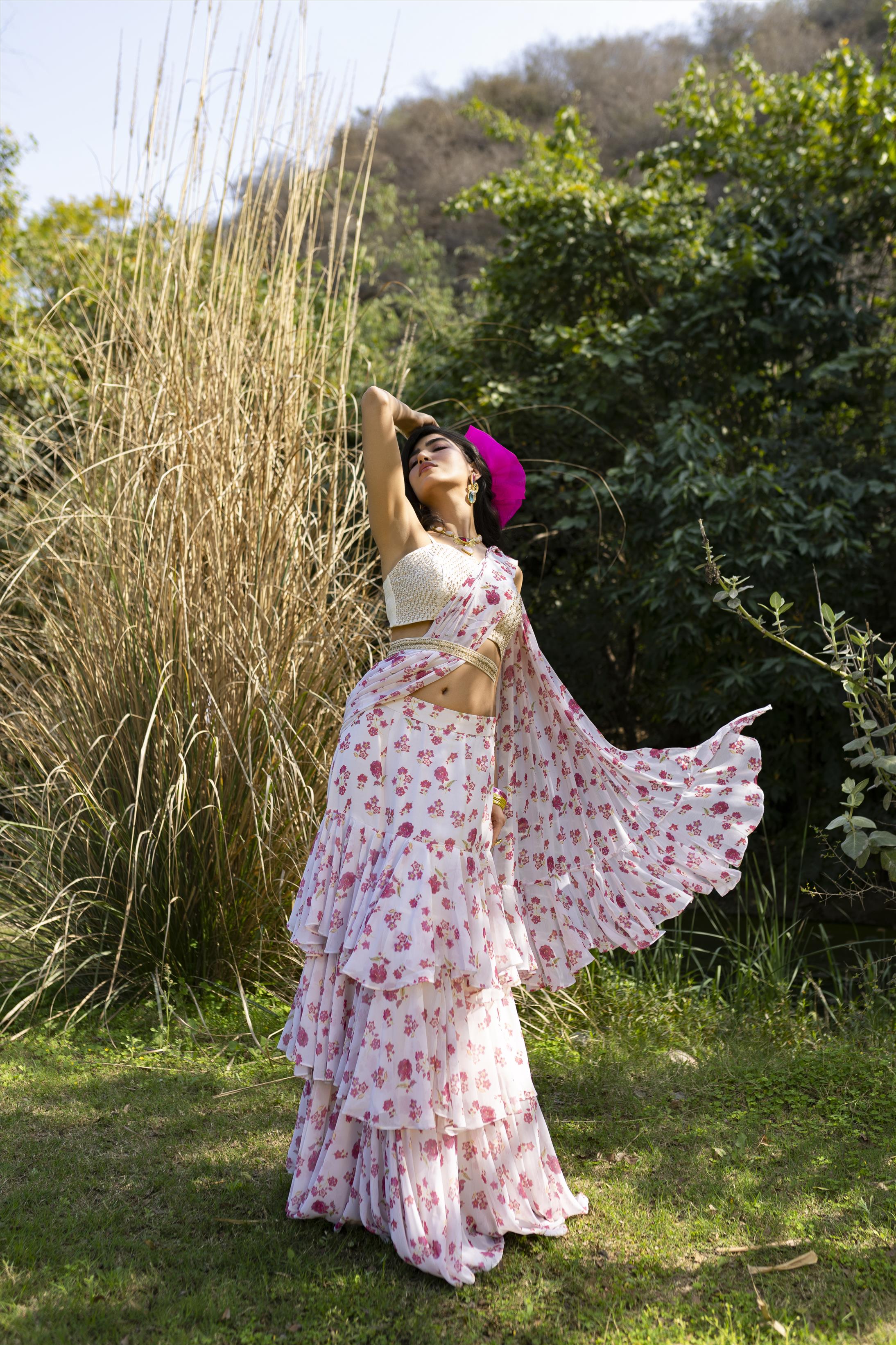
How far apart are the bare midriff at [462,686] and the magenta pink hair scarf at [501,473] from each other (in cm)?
47

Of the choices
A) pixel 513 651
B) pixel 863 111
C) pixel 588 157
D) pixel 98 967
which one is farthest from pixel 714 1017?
pixel 588 157

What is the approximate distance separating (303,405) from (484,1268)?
2505 mm

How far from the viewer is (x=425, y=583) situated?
2.16m

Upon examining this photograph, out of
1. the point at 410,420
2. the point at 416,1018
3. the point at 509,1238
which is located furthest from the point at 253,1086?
the point at 410,420

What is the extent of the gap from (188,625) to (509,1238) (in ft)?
6.35

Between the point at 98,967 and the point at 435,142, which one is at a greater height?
the point at 435,142

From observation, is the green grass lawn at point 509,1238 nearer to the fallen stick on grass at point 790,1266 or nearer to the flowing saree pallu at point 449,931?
the fallen stick on grass at point 790,1266

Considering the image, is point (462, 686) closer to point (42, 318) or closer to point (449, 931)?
point (449, 931)

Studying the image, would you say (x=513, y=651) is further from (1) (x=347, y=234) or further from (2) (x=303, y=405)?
(1) (x=347, y=234)

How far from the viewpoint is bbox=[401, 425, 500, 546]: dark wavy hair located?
238 centimetres

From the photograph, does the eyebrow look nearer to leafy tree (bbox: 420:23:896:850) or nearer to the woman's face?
the woman's face

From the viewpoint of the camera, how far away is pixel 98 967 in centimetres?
329

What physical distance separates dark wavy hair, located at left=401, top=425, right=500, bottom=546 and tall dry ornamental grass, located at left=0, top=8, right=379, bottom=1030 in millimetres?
906

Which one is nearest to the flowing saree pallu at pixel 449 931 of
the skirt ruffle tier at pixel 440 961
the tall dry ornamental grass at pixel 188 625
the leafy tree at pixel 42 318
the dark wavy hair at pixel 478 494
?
the skirt ruffle tier at pixel 440 961
